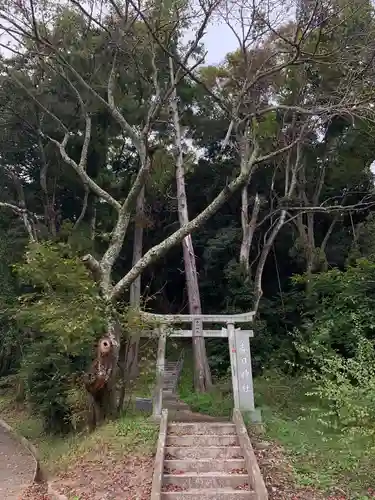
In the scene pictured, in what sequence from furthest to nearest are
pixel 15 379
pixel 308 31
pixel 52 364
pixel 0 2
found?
pixel 15 379 < pixel 52 364 < pixel 0 2 < pixel 308 31

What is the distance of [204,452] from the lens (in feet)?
23.8

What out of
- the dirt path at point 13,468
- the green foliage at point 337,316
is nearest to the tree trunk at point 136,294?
the dirt path at point 13,468

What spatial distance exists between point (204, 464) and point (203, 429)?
4.40ft

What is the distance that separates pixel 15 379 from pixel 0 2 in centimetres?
1105

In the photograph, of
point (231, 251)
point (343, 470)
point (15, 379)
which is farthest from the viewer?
point (231, 251)

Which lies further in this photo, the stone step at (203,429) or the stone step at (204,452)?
the stone step at (203,429)

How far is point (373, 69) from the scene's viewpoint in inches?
379

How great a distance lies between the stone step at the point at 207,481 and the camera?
626cm

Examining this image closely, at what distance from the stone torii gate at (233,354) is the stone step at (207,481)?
2545mm

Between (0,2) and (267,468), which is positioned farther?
(0,2)

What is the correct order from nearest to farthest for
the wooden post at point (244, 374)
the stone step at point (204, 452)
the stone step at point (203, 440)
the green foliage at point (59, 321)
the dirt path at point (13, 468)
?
the stone step at point (204, 452) < the dirt path at point (13, 468) < the stone step at point (203, 440) < the green foliage at point (59, 321) < the wooden post at point (244, 374)

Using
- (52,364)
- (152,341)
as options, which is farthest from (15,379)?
(152,341)

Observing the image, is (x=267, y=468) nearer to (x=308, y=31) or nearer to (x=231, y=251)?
(x=308, y=31)

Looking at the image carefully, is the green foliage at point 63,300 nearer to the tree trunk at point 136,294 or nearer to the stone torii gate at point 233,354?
the tree trunk at point 136,294
